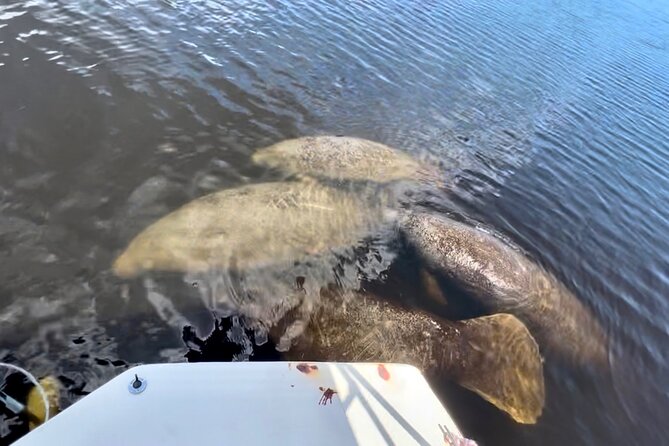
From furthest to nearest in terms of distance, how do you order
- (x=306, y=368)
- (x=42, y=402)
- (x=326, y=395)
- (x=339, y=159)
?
(x=339, y=159), (x=42, y=402), (x=306, y=368), (x=326, y=395)

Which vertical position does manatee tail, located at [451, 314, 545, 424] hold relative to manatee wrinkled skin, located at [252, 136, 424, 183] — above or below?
below

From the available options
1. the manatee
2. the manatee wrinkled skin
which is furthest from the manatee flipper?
the manatee wrinkled skin

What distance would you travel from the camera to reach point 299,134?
10.2 metres

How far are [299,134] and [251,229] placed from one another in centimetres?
354

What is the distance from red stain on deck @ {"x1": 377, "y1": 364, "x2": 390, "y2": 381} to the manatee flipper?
313 centimetres

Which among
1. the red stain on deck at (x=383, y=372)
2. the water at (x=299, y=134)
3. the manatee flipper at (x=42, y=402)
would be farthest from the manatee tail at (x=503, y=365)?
the manatee flipper at (x=42, y=402)

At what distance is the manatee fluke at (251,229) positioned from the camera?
6723mm

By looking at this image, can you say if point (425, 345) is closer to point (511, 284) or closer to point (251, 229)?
point (511, 284)

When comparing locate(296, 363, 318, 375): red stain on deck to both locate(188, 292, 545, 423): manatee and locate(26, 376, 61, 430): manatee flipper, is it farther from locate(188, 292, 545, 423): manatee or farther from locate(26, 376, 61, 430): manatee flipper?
locate(26, 376, 61, 430): manatee flipper

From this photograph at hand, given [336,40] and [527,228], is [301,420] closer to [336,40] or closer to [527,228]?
[527,228]

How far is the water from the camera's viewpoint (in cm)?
618

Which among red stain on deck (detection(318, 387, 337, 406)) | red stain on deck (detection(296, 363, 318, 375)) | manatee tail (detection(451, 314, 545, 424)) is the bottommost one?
manatee tail (detection(451, 314, 545, 424))

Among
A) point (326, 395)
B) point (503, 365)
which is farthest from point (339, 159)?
point (326, 395)

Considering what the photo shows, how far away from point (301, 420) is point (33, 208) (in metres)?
5.43
